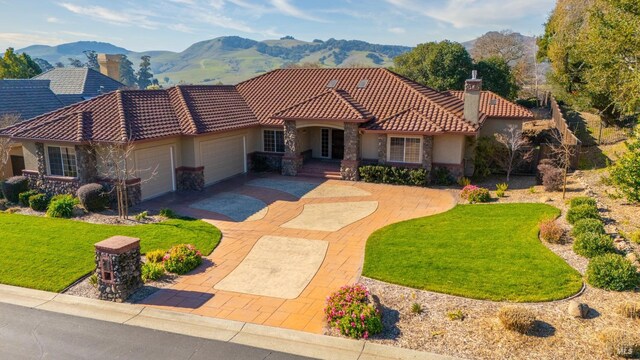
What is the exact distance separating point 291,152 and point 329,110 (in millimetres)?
3293

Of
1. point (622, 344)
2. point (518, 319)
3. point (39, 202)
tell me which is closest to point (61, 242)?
point (39, 202)

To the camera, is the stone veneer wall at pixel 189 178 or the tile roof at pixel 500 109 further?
the tile roof at pixel 500 109

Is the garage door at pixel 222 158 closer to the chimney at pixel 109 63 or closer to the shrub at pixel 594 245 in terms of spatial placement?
the shrub at pixel 594 245

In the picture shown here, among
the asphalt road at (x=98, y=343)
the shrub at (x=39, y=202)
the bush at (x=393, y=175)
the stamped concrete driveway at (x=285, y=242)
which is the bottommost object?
the asphalt road at (x=98, y=343)

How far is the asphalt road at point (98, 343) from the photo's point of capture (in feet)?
28.7

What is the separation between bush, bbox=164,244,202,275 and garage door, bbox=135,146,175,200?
7649 millimetres

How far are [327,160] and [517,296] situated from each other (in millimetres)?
18058

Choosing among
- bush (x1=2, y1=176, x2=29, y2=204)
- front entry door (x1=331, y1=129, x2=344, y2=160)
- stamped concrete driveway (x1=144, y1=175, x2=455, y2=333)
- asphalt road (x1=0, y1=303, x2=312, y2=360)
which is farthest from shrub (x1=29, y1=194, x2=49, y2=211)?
front entry door (x1=331, y1=129, x2=344, y2=160)

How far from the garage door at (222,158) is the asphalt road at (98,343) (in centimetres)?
1317

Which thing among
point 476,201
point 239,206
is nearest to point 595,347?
point 476,201

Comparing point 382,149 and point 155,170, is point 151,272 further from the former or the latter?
point 382,149

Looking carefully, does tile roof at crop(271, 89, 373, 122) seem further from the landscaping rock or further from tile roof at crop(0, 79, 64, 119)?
tile roof at crop(0, 79, 64, 119)

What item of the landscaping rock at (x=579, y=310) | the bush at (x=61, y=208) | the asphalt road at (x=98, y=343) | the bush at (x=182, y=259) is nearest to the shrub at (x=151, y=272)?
the bush at (x=182, y=259)

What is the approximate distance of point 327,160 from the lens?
2756cm
